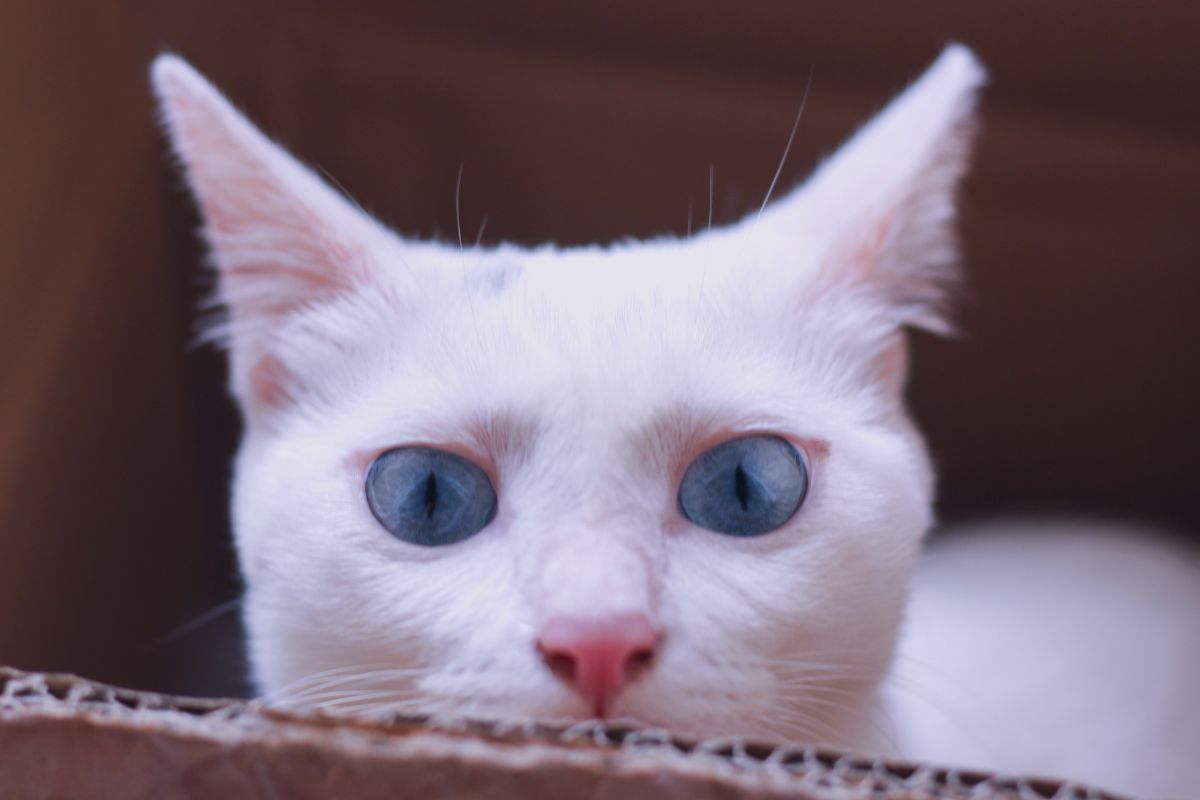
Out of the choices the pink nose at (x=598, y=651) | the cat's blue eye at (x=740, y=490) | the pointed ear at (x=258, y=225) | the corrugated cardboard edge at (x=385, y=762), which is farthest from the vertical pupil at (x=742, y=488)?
the pointed ear at (x=258, y=225)

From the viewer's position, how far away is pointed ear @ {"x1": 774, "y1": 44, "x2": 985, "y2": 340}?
98cm

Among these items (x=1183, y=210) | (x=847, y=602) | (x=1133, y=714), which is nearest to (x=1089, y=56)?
(x=1183, y=210)

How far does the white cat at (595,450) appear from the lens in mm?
764

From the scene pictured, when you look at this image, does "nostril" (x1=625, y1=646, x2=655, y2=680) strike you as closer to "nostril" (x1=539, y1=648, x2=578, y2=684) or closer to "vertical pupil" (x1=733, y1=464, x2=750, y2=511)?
"nostril" (x1=539, y1=648, x2=578, y2=684)

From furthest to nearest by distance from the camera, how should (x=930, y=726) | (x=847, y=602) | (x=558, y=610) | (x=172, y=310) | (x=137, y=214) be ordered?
1. (x=172, y=310)
2. (x=137, y=214)
3. (x=930, y=726)
4. (x=847, y=602)
5. (x=558, y=610)

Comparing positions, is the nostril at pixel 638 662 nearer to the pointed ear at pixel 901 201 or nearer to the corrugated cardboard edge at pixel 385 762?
the corrugated cardboard edge at pixel 385 762

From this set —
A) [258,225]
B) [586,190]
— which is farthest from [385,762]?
[586,190]

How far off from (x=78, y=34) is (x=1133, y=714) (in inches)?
56.8

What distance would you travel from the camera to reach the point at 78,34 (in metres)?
1.25

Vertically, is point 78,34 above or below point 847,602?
above

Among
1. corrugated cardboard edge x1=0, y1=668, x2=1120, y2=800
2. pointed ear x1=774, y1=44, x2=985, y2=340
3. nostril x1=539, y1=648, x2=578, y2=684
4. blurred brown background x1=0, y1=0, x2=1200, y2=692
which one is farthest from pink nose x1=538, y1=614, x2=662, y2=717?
blurred brown background x1=0, y1=0, x2=1200, y2=692

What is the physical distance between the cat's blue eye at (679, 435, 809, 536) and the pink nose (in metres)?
0.14

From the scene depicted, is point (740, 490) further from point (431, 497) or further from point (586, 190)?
point (586, 190)

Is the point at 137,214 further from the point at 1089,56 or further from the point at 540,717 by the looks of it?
the point at 1089,56
